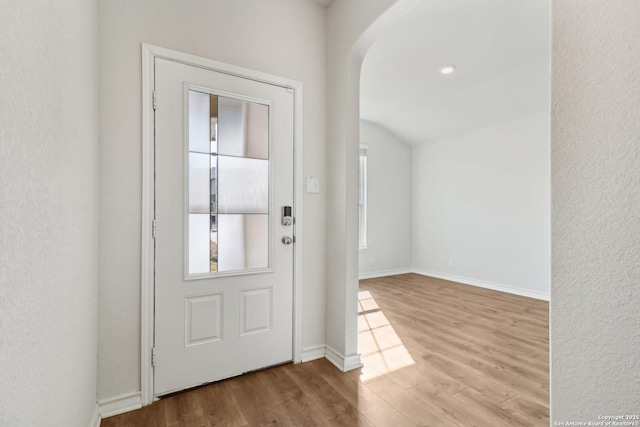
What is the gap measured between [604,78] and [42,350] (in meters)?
1.84

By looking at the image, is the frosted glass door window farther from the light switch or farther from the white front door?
the light switch

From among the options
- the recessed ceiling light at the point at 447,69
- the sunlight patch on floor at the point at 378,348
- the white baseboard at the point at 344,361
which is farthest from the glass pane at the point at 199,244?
the recessed ceiling light at the point at 447,69

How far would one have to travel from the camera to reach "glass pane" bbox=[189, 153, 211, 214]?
6.23 feet

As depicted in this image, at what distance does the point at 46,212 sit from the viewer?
883 millimetres

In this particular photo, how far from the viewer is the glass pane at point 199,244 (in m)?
1.90

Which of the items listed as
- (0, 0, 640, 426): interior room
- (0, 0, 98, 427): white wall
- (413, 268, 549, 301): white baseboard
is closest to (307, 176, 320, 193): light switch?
(0, 0, 640, 426): interior room

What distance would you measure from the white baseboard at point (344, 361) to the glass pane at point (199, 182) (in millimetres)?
1430

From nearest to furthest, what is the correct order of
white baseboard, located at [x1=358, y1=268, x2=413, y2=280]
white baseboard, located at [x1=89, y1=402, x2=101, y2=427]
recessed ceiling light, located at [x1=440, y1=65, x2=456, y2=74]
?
white baseboard, located at [x1=89, y1=402, x2=101, y2=427] → recessed ceiling light, located at [x1=440, y1=65, x2=456, y2=74] → white baseboard, located at [x1=358, y1=268, x2=413, y2=280]

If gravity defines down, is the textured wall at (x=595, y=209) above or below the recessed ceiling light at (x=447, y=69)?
below

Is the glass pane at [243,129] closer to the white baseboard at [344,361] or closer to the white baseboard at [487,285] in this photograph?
the white baseboard at [344,361]

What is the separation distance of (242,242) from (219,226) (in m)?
0.20

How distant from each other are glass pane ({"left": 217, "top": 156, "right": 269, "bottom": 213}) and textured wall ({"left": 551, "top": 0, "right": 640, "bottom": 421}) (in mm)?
1666

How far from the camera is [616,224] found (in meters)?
0.87

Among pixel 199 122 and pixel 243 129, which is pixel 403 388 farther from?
pixel 199 122
